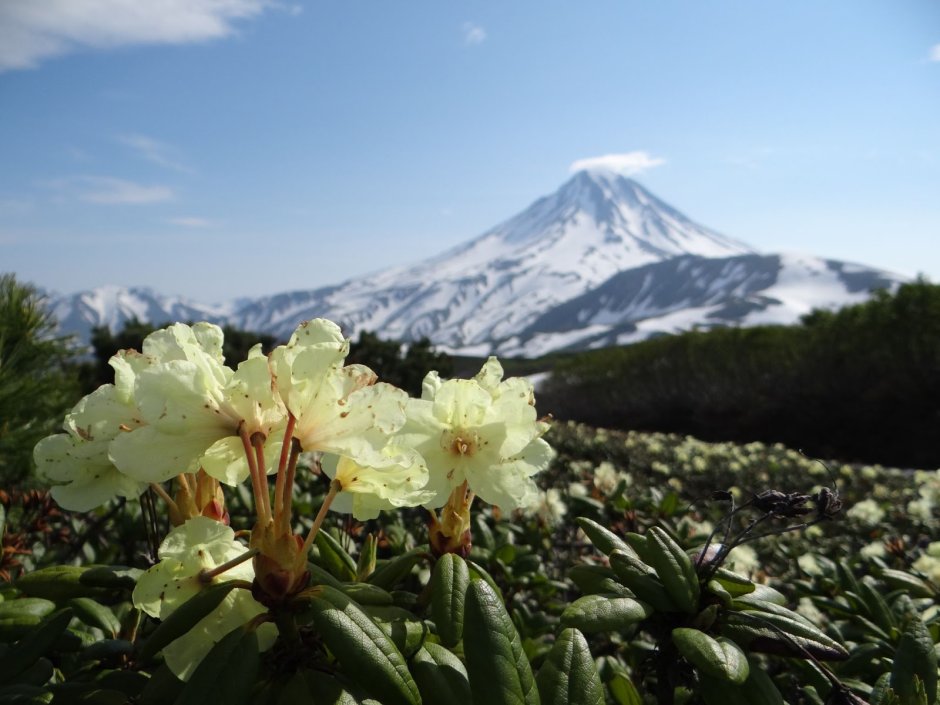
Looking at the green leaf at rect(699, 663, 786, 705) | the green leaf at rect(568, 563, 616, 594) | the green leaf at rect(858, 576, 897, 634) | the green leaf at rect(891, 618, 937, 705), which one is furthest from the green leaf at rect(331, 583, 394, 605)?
the green leaf at rect(858, 576, 897, 634)

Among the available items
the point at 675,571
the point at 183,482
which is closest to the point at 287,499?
the point at 183,482

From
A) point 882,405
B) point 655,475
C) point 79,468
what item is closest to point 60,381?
point 79,468

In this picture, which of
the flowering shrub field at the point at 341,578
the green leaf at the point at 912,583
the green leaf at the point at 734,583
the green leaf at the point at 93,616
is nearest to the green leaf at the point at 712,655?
the flowering shrub field at the point at 341,578

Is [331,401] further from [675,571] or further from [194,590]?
[675,571]

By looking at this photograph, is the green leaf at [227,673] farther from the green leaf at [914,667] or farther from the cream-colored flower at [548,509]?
the cream-colored flower at [548,509]

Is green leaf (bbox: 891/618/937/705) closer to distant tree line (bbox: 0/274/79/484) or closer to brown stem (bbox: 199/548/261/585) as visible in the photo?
brown stem (bbox: 199/548/261/585)

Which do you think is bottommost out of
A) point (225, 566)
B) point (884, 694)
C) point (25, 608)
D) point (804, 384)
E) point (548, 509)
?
point (804, 384)

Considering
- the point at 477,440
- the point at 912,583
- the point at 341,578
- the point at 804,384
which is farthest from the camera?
the point at 804,384

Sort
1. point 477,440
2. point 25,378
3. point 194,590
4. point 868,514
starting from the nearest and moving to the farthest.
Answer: point 194,590
point 477,440
point 25,378
point 868,514
